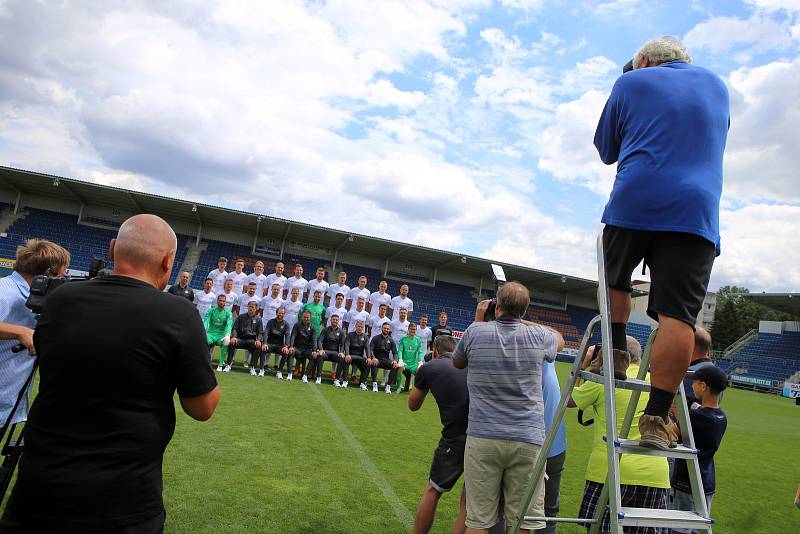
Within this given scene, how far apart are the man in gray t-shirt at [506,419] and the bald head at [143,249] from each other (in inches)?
74.2

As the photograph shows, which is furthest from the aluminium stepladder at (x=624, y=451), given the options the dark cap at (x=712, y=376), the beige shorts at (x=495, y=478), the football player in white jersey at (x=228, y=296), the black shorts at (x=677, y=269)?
the football player in white jersey at (x=228, y=296)

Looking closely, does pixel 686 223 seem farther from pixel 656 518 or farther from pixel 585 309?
pixel 585 309

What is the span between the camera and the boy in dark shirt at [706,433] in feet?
12.4

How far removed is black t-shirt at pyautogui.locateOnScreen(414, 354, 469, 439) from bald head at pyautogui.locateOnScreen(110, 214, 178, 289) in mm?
2226

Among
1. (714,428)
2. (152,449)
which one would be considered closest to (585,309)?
(714,428)

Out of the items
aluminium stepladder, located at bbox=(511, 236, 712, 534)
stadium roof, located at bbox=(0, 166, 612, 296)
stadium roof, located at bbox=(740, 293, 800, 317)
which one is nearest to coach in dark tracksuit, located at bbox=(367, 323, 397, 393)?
aluminium stepladder, located at bbox=(511, 236, 712, 534)

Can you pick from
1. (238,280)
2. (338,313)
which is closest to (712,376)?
(338,313)

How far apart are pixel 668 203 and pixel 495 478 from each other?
74.1 inches

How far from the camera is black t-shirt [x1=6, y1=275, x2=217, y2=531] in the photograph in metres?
1.73

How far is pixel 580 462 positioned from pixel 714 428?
14.0 feet

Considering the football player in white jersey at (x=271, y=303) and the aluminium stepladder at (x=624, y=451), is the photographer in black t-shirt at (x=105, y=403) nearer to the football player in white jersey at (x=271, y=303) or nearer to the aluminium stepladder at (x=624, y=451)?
the aluminium stepladder at (x=624, y=451)

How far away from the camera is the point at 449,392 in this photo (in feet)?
12.7

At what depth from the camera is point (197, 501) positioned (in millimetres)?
4211

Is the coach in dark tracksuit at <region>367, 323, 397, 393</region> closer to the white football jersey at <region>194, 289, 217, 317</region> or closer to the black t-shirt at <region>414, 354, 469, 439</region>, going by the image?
the white football jersey at <region>194, 289, 217, 317</region>
